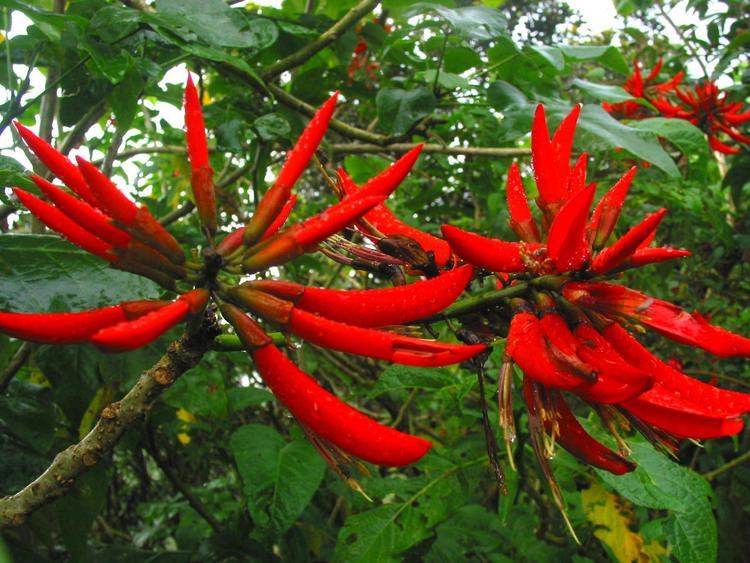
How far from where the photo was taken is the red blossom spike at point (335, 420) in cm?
44

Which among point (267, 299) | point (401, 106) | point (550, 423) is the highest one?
point (401, 106)

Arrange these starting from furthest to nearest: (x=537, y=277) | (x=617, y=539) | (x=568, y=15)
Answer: (x=568, y=15)
(x=617, y=539)
(x=537, y=277)

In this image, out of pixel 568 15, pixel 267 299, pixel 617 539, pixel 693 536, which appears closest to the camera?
pixel 267 299

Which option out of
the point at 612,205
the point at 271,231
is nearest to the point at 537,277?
the point at 612,205

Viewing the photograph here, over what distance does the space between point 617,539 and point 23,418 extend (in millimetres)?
921

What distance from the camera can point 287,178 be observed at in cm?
53

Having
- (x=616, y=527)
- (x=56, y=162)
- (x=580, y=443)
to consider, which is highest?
(x=56, y=162)

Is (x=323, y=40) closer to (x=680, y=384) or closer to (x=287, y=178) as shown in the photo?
(x=287, y=178)

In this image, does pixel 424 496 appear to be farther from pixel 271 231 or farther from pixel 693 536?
pixel 271 231

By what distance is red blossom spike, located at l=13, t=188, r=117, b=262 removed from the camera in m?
0.47

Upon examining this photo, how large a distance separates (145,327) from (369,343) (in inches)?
5.9

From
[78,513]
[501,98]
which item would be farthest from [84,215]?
[501,98]

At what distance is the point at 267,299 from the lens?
479 millimetres

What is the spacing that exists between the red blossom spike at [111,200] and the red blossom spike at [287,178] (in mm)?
93
